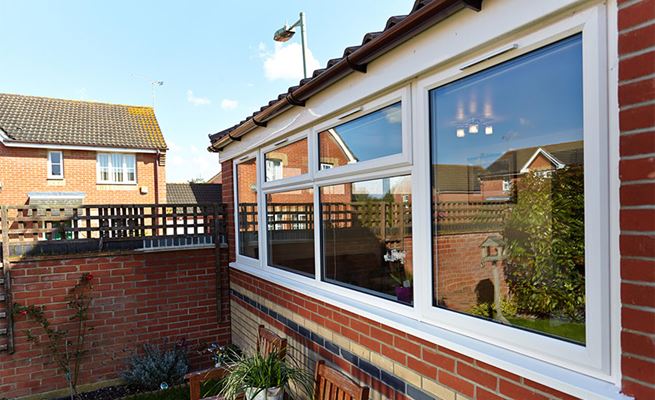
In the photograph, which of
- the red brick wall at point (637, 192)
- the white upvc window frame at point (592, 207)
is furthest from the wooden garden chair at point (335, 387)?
the red brick wall at point (637, 192)

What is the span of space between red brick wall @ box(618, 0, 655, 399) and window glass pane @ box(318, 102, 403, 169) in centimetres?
133

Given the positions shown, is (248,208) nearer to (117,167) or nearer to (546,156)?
(546,156)

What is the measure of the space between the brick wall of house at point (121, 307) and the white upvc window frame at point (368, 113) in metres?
3.19

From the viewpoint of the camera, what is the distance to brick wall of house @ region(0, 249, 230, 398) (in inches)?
193

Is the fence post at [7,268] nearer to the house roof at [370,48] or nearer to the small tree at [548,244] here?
the house roof at [370,48]

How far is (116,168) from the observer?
1888cm

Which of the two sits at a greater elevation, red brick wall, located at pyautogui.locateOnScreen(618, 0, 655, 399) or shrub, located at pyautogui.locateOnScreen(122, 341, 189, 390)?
red brick wall, located at pyautogui.locateOnScreen(618, 0, 655, 399)

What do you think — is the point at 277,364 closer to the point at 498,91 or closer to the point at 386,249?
the point at 386,249

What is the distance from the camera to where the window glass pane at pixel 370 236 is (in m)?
2.76

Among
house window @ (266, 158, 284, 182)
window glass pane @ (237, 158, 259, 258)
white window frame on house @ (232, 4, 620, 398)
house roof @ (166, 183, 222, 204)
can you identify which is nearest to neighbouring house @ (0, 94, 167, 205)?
house roof @ (166, 183, 222, 204)

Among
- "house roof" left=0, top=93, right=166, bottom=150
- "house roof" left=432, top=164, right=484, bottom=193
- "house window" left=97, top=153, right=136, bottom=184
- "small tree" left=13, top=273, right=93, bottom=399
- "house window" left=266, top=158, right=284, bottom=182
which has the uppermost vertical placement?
"house roof" left=0, top=93, right=166, bottom=150

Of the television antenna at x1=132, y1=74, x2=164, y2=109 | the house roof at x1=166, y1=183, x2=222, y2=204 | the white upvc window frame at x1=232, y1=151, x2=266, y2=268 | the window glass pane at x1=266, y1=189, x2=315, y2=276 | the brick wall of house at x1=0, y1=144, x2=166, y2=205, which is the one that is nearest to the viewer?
the window glass pane at x1=266, y1=189, x2=315, y2=276

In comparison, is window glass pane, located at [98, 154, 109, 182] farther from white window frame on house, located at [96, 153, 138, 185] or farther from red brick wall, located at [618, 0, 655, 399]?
red brick wall, located at [618, 0, 655, 399]

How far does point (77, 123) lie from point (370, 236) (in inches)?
795
